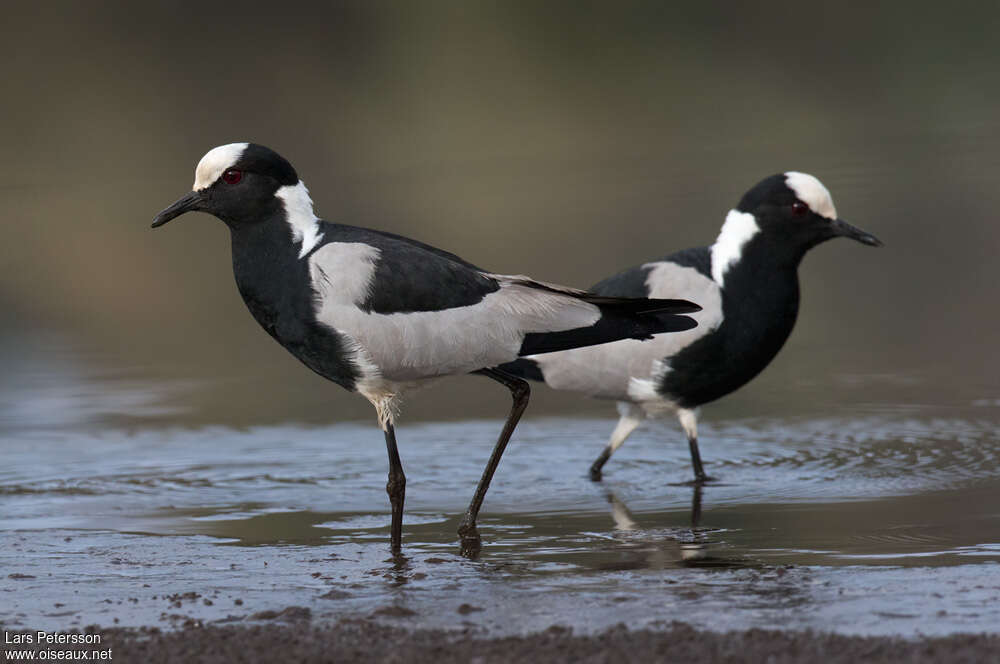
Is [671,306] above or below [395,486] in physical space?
above

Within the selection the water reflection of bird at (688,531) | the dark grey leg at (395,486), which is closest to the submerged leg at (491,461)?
the dark grey leg at (395,486)

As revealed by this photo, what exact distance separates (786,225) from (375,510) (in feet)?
8.50

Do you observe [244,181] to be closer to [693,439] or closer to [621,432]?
[621,432]

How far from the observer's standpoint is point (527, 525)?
7.49 m

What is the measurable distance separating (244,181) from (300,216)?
283 mm

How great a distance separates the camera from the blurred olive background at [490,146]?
14.0 m

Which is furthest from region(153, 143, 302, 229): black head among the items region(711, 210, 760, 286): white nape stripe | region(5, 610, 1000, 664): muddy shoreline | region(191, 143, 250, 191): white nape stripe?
region(711, 210, 760, 286): white nape stripe

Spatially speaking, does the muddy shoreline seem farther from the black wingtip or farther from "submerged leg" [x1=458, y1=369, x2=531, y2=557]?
the black wingtip

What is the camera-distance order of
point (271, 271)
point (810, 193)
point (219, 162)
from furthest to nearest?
point (810, 193)
point (219, 162)
point (271, 271)

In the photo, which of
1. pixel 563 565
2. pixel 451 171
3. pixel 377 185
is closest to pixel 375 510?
pixel 563 565

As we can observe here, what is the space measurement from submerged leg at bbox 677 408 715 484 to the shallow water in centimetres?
16

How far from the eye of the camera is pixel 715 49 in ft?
88.0

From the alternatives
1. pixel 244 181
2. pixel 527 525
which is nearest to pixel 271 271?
pixel 244 181

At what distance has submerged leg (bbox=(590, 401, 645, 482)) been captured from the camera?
28.0 feet
